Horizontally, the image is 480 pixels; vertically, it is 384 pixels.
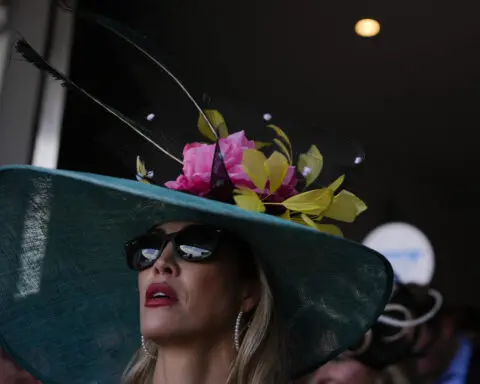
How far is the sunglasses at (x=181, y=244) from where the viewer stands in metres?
1.16

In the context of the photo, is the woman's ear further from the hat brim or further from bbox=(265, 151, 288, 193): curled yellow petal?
bbox=(265, 151, 288, 193): curled yellow petal

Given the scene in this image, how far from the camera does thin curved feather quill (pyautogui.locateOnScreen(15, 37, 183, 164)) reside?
1253mm

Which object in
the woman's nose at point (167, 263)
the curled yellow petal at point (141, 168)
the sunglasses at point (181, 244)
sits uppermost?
the curled yellow petal at point (141, 168)

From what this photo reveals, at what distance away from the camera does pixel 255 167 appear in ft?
3.92

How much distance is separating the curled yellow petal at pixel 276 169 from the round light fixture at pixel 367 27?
4.75ft

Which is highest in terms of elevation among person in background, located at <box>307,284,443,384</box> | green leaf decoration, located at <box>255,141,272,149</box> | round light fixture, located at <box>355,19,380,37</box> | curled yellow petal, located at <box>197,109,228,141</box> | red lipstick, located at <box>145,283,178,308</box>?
round light fixture, located at <box>355,19,380,37</box>

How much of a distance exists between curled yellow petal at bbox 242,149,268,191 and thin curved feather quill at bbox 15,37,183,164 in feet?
0.58

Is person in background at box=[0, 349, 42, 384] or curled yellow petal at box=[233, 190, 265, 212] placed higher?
curled yellow petal at box=[233, 190, 265, 212]

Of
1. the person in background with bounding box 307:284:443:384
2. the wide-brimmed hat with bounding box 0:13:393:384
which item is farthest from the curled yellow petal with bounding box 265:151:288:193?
the person in background with bounding box 307:284:443:384

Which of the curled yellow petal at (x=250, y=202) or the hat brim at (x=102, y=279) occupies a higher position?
the curled yellow petal at (x=250, y=202)

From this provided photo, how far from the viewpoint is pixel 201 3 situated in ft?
8.25

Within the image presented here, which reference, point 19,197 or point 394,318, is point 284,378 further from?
point 394,318

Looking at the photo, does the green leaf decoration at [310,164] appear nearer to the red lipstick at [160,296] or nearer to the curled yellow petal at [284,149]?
the curled yellow petal at [284,149]

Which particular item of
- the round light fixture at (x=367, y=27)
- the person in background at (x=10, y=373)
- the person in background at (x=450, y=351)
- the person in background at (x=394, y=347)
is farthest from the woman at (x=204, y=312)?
the round light fixture at (x=367, y=27)
